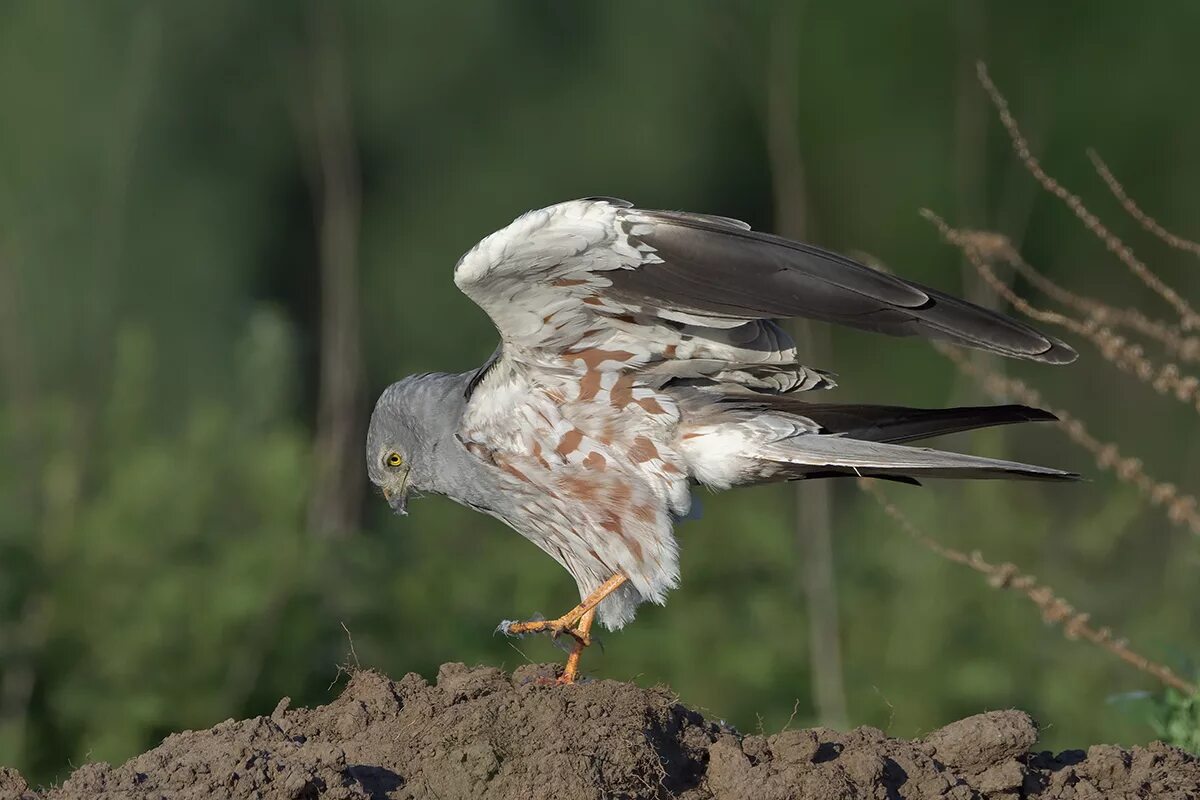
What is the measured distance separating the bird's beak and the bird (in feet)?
0.07

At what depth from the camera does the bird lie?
4699 millimetres

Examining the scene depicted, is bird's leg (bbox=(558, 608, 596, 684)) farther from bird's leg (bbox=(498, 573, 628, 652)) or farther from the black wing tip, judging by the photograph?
the black wing tip

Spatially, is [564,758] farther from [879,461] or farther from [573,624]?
[879,461]

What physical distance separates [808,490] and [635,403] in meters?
3.47

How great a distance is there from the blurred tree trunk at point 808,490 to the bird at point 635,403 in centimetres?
274

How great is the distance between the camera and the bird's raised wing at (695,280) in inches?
177

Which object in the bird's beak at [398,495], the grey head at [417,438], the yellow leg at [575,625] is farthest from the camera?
the bird's beak at [398,495]

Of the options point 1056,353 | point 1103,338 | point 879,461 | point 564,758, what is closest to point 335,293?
point 879,461

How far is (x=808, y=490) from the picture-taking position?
28.2 ft

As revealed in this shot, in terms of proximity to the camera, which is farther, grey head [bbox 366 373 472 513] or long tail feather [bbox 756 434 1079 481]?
grey head [bbox 366 373 472 513]

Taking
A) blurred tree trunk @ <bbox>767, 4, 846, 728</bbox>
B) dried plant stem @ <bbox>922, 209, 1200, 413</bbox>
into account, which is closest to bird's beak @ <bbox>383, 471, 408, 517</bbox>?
dried plant stem @ <bbox>922, 209, 1200, 413</bbox>

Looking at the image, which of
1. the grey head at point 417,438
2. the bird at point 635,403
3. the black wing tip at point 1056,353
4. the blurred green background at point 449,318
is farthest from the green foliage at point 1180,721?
the grey head at point 417,438

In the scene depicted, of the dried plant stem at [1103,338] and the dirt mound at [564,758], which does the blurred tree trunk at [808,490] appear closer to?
the dried plant stem at [1103,338]

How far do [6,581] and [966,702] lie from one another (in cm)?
511
